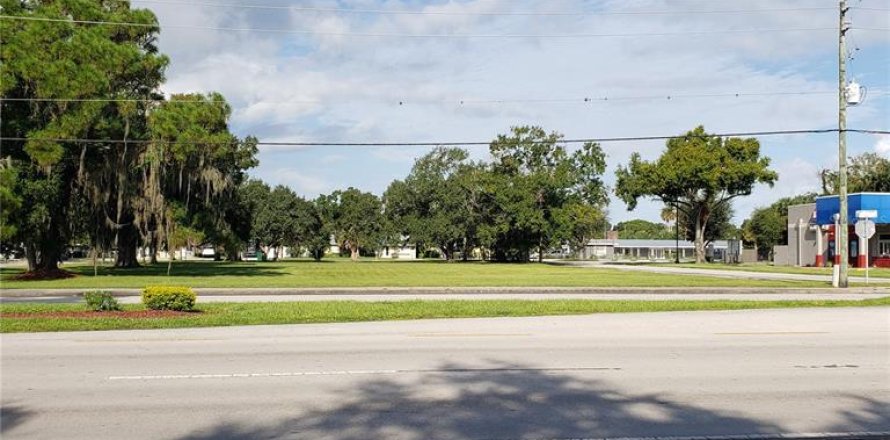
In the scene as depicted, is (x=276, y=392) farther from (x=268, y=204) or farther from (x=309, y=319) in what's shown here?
(x=268, y=204)

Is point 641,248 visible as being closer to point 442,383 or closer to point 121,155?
point 121,155

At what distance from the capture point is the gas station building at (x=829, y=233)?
2338 inches

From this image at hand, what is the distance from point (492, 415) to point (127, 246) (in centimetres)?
5475

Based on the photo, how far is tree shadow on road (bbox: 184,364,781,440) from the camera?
6.92 meters

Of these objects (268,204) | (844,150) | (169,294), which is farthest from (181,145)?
(268,204)

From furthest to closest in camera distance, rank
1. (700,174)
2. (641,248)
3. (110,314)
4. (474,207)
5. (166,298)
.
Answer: (641,248) < (474,207) < (700,174) < (166,298) < (110,314)

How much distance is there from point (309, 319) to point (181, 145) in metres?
25.0

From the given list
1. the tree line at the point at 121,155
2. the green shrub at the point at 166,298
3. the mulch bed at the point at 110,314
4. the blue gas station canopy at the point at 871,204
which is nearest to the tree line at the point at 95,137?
the tree line at the point at 121,155

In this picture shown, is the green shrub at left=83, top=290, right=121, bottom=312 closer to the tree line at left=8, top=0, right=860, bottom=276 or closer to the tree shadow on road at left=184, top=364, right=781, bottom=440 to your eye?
the tree shadow on road at left=184, top=364, right=781, bottom=440

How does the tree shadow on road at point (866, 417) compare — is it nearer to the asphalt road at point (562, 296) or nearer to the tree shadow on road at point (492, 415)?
the tree shadow on road at point (492, 415)

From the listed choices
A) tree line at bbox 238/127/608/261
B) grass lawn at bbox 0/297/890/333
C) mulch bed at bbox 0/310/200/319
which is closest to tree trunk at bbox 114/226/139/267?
tree line at bbox 238/127/608/261

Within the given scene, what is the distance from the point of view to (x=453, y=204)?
94562mm

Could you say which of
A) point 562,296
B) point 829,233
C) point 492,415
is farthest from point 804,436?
point 829,233

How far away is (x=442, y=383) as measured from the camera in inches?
367
